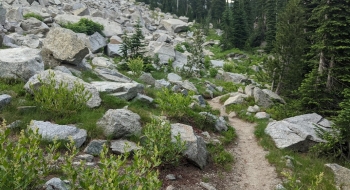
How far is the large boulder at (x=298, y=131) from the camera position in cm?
1188

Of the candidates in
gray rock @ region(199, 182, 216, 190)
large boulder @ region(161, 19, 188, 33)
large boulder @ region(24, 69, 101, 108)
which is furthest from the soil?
large boulder @ region(161, 19, 188, 33)

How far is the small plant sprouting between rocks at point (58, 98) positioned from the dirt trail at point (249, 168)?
5.79 m

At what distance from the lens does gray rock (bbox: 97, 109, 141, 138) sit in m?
8.86

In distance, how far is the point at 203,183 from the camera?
7.99 metres

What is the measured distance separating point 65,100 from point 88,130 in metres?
1.42

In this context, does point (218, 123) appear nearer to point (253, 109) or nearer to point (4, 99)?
point (253, 109)

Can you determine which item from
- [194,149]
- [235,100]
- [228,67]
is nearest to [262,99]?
[235,100]

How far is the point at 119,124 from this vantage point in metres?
8.95

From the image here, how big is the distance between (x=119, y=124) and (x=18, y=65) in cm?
585

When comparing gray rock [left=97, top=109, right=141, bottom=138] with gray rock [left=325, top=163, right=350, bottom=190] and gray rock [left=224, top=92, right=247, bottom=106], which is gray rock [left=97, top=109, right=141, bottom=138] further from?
gray rock [left=224, top=92, right=247, bottom=106]

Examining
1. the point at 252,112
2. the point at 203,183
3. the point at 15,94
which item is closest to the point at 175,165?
the point at 203,183

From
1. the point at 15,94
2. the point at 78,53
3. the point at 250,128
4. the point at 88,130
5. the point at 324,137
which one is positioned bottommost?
the point at 250,128

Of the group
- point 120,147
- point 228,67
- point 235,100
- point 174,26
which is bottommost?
point 235,100

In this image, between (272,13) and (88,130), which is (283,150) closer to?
(88,130)
